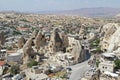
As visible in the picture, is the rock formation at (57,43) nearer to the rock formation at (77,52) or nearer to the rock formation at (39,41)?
the rock formation at (39,41)

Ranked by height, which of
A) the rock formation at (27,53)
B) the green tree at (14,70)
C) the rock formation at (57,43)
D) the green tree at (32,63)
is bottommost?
the green tree at (14,70)

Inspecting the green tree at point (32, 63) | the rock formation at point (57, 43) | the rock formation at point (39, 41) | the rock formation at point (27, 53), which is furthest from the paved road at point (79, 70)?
the rock formation at point (39, 41)

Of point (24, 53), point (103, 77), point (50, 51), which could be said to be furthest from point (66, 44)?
point (103, 77)

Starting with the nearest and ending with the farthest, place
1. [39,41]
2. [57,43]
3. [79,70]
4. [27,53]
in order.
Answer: [79,70]
[27,53]
[57,43]
[39,41]

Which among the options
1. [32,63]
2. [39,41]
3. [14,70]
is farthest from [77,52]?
[39,41]

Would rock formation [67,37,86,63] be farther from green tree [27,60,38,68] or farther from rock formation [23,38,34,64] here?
rock formation [23,38,34,64]

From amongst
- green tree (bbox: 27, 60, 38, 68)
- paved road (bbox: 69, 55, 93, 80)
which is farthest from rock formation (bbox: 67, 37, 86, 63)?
green tree (bbox: 27, 60, 38, 68)

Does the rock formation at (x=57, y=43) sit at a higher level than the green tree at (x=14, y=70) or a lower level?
higher

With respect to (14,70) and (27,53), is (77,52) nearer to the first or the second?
(27,53)

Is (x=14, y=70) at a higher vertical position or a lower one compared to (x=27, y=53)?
lower
